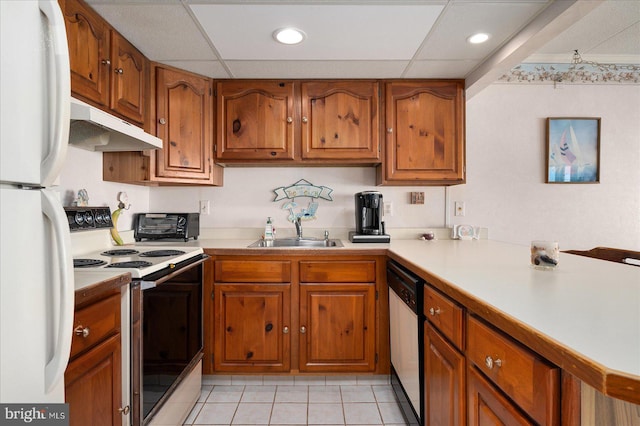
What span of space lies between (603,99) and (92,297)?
3.52 meters

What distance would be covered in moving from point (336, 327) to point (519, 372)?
4.63 ft

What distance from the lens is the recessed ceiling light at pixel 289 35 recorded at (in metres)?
1.67

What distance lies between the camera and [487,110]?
100 inches

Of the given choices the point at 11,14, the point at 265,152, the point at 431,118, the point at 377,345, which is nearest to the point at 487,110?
the point at 431,118

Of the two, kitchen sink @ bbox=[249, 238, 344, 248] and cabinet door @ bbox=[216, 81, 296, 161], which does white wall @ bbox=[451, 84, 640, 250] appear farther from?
cabinet door @ bbox=[216, 81, 296, 161]

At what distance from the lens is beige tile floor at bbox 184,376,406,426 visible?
1.73 m

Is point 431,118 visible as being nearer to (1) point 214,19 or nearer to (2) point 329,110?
(2) point 329,110

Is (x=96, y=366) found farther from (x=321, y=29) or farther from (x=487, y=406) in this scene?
(x=321, y=29)

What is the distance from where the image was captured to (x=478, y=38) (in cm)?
174

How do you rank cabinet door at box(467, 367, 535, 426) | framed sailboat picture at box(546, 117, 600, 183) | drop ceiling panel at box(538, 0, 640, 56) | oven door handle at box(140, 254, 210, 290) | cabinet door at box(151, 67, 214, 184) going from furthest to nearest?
framed sailboat picture at box(546, 117, 600, 183) < cabinet door at box(151, 67, 214, 184) < drop ceiling panel at box(538, 0, 640, 56) < oven door handle at box(140, 254, 210, 290) < cabinet door at box(467, 367, 535, 426)

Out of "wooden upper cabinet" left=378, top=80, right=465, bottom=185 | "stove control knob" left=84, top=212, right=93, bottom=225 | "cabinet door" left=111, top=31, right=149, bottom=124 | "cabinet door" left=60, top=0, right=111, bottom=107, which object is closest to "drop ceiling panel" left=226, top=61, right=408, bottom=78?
"wooden upper cabinet" left=378, top=80, right=465, bottom=185

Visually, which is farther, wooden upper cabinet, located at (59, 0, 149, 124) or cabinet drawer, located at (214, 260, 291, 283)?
cabinet drawer, located at (214, 260, 291, 283)

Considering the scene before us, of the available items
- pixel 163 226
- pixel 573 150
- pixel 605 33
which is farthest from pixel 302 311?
pixel 605 33

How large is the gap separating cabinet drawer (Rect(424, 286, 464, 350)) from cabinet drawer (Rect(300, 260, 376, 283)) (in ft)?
2.29
